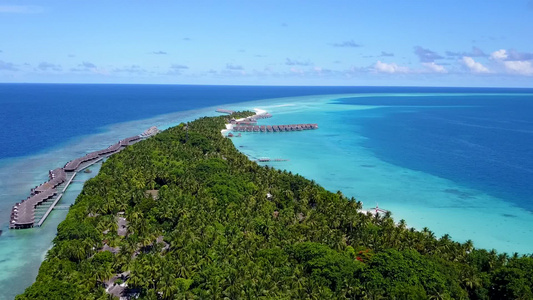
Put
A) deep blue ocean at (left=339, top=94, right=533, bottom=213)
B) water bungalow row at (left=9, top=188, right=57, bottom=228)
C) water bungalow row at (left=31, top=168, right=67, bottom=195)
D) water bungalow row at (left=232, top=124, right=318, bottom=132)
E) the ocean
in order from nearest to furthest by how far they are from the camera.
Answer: water bungalow row at (left=9, top=188, right=57, bottom=228) < the ocean < water bungalow row at (left=31, top=168, right=67, bottom=195) < deep blue ocean at (left=339, top=94, right=533, bottom=213) < water bungalow row at (left=232, top=124, right=318, bottom=132)

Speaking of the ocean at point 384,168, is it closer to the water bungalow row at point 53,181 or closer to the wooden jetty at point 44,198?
the wooden jetty at point 44,198

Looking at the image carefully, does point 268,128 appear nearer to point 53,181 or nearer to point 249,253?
point 53,181

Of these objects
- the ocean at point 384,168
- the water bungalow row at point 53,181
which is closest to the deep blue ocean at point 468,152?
the ocean at point 384,168

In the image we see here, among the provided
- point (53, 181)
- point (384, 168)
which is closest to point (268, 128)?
point (384, 168)

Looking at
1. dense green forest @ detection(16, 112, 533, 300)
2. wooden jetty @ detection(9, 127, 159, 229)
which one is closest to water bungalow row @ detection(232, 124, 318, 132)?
wooden jetty @ detection(9, 127, 159, 229)

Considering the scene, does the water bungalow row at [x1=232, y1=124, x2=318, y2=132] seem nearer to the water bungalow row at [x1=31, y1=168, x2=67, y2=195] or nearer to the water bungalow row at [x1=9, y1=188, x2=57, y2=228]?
the water bungalow row at [x1=31, y1=168, x2=67, y2=195]

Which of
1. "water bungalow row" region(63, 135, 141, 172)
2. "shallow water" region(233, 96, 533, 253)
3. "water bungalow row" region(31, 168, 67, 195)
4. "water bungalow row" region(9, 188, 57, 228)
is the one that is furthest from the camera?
"water bungalow row" region(63, 135, 141, 172)

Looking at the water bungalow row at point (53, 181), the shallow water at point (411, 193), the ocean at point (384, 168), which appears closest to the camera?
the ocean at point (384, 168)

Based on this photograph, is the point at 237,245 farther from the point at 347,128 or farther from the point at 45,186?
the point at 347,128

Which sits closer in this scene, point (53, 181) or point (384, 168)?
point (53, 181)
